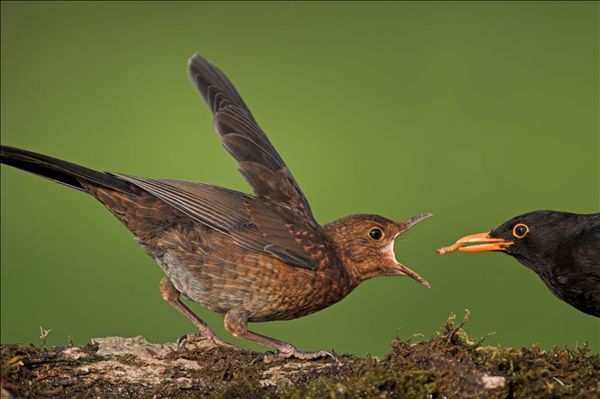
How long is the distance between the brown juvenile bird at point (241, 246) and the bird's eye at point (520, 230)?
43.5 inches

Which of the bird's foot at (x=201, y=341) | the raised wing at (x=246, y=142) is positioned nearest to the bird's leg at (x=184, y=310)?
the bird's foot at (x=201, y=341)

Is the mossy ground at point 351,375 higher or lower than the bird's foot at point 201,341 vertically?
lower

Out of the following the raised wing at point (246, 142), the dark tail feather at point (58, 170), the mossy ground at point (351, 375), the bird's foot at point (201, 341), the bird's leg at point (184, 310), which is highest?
the raised wing at point (246, 142)

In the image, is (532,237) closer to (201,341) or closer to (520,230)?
(520,230)

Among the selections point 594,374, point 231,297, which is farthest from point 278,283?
point 594,374

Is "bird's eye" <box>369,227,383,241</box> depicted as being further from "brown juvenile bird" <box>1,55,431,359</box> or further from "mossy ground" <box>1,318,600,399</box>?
"mossy ground" <box>1,318,600,399</box>

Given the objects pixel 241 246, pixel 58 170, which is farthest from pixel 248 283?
pixel 58 170

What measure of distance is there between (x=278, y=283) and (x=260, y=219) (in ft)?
1.76

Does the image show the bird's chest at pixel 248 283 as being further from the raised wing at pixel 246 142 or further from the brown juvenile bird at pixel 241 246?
the raised wing at pixel 246 142

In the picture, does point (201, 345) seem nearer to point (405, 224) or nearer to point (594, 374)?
point (405, 224)

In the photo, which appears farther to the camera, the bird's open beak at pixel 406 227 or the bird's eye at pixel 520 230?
Result: the bird's eye at pixel 520 230

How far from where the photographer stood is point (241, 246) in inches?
224

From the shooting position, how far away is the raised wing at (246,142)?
20.7ft

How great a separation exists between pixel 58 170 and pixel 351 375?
7.52ft
